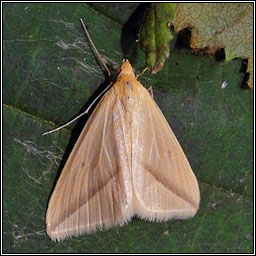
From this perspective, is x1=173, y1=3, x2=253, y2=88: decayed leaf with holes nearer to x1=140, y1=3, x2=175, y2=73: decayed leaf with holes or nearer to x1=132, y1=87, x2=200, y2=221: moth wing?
x1=140, y1=3, x2=175, y2=73: decayed leaf with holes

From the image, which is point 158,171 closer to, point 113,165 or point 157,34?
point 113,165

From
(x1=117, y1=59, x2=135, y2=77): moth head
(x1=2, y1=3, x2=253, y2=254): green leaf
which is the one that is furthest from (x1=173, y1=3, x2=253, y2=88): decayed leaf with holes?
(x1=117, y1=59, x2=135, y2=77): moth head

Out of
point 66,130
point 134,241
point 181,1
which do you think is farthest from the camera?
point 134,241

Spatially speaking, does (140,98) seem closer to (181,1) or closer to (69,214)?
(181,1)

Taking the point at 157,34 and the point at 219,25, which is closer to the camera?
the point at 157,34

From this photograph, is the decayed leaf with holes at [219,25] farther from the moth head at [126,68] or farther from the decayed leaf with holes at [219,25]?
the moth head at [126,68]

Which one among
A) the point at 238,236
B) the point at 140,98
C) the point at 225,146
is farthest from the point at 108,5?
the point at 238,236

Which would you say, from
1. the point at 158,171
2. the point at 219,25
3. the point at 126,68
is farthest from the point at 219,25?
the point at 158,171
